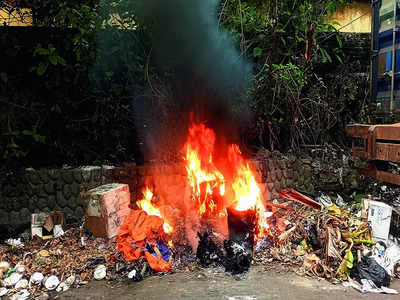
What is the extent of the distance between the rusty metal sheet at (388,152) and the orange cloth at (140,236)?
4.05 meters

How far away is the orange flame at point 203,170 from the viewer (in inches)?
237

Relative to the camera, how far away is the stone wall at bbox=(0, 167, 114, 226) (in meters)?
6.21

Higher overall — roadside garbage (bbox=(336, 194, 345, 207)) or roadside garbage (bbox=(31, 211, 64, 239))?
roadside garbage (bbox=(336, 194, 345, 207))

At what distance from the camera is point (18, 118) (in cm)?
643

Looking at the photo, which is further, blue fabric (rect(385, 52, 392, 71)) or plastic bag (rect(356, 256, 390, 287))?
blue fabric (rect(385, 52, 392, 71))

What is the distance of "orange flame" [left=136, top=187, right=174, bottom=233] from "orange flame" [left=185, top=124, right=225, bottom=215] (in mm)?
813

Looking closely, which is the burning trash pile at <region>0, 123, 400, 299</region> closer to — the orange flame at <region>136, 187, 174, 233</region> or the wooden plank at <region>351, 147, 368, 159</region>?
the orange flame at <region>136, 187, 174, 233</region>

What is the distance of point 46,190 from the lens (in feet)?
20.8

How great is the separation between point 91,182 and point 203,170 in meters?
2.42

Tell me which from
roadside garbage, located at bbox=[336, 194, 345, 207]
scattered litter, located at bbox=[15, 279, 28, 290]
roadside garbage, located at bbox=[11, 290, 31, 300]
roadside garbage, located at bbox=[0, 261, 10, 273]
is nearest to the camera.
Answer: roadside garbage, located at bbox=[11, 290, 31, 300]

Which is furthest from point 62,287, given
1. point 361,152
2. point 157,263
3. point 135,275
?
point 361,152

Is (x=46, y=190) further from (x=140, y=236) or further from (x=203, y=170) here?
(x=203, y=170)

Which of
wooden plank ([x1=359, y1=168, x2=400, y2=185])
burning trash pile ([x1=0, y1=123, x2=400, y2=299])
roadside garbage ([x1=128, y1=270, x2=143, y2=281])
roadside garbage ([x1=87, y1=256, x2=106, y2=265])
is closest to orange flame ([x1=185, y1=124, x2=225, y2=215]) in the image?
burning trash pile ([x1=0, y1=123, x2=400, y2=299])

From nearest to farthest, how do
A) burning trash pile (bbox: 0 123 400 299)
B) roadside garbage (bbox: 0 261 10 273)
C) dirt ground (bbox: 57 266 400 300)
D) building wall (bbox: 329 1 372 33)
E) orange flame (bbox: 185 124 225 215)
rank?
dirt ground (bbox: 57 266 400 300), burning trash pile (bbox: 0 123 400 299), roadside garbage (bbox: 0 261 10 273), orange flame (bbox: 185 124 225 215), building wall (bbox: 329 1 372 33)
